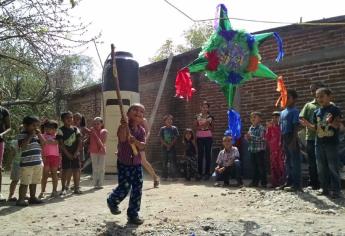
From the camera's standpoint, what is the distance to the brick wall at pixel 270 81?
817cm

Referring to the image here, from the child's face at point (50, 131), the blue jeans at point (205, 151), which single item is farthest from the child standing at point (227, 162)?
the child's face at point (50, 131)

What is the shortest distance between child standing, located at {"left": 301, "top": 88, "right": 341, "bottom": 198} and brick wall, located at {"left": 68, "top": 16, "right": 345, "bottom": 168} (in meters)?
1.94

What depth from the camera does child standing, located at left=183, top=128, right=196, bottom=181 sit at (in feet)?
31.1

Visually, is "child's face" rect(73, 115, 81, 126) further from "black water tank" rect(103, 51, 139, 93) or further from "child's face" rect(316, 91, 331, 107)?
"child's face" rect(316, 91, 331, 107)

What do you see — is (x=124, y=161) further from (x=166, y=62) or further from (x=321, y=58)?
(x=166, y=62)

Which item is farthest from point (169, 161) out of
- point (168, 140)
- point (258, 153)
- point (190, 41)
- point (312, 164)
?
point (190, 41)

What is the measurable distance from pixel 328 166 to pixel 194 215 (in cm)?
221

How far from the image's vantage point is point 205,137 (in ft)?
30.9

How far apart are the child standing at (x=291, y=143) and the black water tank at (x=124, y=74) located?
4.93 m

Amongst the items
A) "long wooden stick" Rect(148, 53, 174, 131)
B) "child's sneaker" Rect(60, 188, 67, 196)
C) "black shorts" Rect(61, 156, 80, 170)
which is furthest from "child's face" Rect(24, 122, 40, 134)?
"long wooden stick" Rect(148, 53, 174, 131)

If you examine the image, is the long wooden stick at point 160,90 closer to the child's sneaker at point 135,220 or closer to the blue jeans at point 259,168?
the blue jeans at point 259,168

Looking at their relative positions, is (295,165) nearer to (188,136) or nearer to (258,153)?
(258,153)

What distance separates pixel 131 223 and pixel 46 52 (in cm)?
353

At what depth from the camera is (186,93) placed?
6.49 metres
